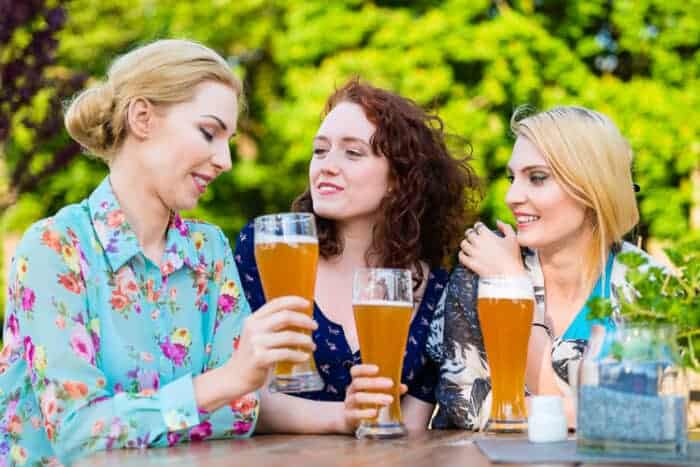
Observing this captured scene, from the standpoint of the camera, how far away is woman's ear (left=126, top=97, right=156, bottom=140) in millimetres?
2617

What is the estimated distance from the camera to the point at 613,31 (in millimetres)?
14094

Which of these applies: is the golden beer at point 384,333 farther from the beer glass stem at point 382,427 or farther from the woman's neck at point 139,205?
the woman's neck at point 139,205

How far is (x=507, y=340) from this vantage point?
2535 mm

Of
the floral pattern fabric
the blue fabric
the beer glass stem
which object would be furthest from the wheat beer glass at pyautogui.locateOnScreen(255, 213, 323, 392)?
the blue fabric

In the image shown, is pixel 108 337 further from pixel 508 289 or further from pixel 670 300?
pixel 670 300

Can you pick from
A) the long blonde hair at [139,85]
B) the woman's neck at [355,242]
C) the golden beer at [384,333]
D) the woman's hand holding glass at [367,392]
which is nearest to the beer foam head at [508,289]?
the golden beer at [384,333]

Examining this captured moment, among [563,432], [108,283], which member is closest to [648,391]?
[563,432]

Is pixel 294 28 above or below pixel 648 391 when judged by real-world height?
above

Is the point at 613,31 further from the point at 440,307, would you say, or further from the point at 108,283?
the point at 108,283

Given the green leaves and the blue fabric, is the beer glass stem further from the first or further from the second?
the blue fabric

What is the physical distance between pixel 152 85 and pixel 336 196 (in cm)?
91

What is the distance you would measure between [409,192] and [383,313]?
1.23m

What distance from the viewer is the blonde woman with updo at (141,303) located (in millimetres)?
2301

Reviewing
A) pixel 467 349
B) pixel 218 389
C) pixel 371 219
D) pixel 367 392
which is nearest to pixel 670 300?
pixel 367 392
